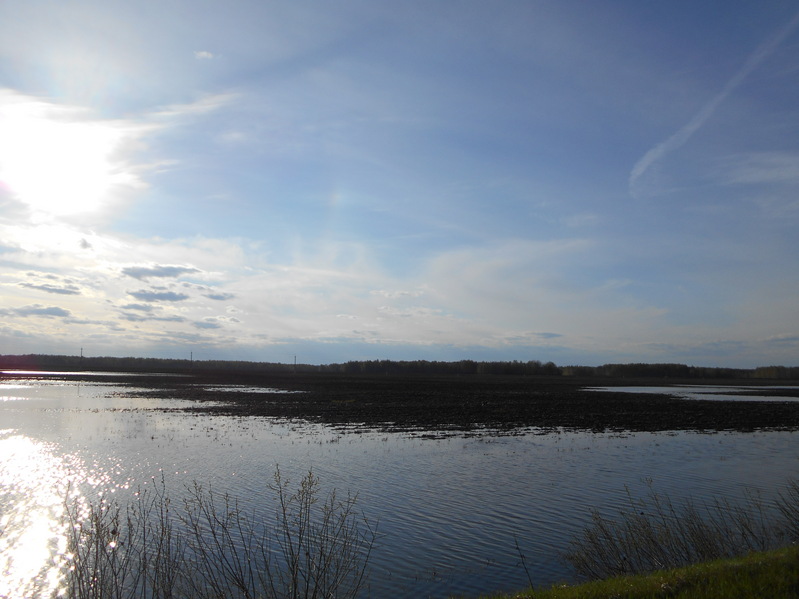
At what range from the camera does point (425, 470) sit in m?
21.2

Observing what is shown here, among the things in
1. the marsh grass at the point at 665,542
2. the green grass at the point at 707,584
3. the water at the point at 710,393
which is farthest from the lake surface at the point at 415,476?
the water at the point at 710,393

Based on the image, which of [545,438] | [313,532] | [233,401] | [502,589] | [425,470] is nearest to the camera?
[502,589]

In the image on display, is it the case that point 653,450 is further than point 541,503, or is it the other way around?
point 653,450

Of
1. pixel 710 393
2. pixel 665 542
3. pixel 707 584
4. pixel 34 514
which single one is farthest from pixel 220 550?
pixel 710 393

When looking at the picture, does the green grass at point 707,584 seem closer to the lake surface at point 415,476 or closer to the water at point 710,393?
the lake surface at point 415,476

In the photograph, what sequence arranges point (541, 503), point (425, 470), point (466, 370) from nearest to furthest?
point (541, 503)
point (425, 470)
point (466, 370)

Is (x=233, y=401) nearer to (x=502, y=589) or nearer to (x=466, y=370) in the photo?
(x=502, y=589)

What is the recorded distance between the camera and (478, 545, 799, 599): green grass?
8.20 metres

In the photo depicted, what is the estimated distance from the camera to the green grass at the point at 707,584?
8.20 meters

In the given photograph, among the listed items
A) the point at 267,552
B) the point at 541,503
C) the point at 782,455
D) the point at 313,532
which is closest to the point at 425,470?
the point at 541,503

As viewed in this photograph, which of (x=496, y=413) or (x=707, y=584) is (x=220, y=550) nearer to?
(x=707, y=584)

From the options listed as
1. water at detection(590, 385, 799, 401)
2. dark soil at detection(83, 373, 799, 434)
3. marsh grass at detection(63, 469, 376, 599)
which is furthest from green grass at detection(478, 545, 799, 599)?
water at detection(590, 385, 799, 401)

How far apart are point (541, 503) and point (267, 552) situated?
8223mm

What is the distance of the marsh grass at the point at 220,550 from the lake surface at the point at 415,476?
661 millimetres
